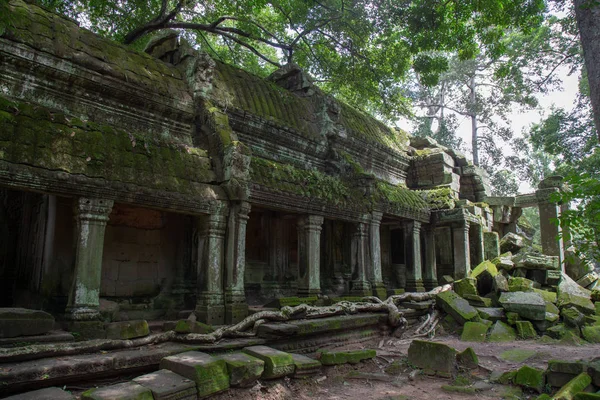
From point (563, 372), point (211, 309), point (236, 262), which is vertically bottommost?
point (563, 372)

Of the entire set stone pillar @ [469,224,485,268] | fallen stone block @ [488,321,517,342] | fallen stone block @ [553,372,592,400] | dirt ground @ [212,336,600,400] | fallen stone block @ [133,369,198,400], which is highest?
stone pillar @ [469,224,485,268]

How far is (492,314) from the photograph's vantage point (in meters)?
9.24

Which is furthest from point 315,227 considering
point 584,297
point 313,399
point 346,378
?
point 584,297

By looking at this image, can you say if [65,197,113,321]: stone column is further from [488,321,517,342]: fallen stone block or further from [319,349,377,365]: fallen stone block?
[488,321,517,342]: fallen stone block

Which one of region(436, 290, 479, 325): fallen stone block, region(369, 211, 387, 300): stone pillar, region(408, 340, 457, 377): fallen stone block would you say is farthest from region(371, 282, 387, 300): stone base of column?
region(408, 340, 457, 377): fallen stone block

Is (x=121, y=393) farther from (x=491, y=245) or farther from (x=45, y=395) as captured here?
(x=491, y=245)

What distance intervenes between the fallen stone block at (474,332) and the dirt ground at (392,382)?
1.02 meters

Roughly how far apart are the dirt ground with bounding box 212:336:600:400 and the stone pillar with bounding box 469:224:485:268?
16.2 ft

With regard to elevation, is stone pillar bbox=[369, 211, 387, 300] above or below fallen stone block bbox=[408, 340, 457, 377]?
above

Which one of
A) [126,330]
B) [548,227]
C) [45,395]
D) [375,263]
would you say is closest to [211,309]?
[126,330]

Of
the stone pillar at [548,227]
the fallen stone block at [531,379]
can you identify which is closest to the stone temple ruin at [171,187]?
the stone pillar at [548,227]

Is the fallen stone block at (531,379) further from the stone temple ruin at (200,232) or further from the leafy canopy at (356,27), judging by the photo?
the leafy canopy at (356,27)

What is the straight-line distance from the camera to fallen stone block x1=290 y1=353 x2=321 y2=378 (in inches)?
198

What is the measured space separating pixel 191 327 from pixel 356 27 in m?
9.99
